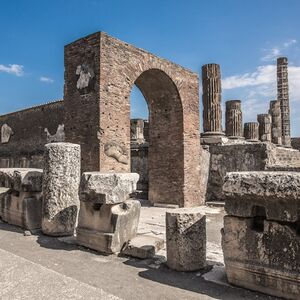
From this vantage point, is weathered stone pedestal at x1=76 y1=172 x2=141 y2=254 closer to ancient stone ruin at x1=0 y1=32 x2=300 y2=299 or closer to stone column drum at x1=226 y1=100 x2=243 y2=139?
ancient stone ruin at x1=0 y1=32 x2=300 y2=299

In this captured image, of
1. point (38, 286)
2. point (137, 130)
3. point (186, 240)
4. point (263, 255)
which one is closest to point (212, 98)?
point (137, 130)

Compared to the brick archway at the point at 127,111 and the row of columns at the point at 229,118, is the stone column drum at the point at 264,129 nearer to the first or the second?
the row of columns at the point at 229,118

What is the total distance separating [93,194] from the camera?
443 cm

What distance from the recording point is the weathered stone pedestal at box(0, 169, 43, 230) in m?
5.79

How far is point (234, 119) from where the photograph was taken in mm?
16344

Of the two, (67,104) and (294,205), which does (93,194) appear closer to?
(294,205)

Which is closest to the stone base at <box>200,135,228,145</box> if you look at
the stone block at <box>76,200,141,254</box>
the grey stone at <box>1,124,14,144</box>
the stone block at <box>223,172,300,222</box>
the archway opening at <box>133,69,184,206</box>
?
the archway opening at <box>133,69,184,206</box>

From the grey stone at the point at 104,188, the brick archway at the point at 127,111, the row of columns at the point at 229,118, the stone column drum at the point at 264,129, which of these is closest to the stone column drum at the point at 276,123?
the row of columns at the point at 229,118

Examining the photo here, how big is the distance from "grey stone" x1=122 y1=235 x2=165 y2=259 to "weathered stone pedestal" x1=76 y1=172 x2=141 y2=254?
6.3 inches

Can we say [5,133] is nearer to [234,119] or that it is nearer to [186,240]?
[234,119]

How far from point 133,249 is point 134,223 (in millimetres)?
555

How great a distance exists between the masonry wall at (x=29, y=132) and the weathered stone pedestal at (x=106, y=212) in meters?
14.4

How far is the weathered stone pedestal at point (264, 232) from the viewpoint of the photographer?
9.14 ft

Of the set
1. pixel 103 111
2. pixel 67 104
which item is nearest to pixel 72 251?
pixel 103 111
